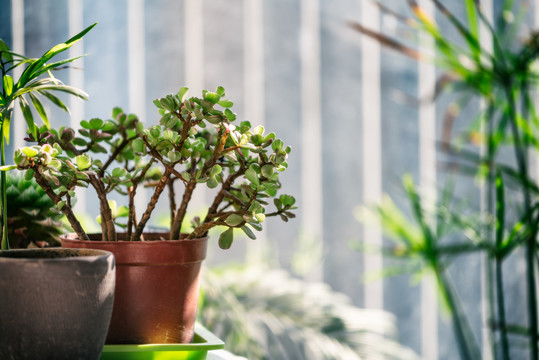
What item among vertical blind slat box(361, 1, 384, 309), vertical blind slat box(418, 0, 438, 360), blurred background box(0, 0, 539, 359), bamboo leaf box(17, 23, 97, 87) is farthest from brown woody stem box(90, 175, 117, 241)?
vertical blind slat box(418, 0, 438, 360)

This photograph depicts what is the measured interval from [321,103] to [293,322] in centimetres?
84

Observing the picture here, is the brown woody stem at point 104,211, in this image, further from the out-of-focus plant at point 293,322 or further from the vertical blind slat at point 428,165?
the vertical blind slat at point 428,165

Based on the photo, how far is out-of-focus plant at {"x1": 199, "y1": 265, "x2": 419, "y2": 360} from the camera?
1.42 meters

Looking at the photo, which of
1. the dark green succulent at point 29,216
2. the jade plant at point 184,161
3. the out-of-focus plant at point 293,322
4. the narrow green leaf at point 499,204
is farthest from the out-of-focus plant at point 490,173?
the dark green succulent at point 29,216

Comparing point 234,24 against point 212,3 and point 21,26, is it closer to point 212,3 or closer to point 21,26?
point 212,3

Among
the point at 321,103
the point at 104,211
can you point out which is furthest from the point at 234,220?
the point at 321,103

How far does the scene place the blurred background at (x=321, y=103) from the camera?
179cm

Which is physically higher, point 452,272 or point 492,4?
point 492,4

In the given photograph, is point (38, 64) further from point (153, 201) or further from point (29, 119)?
point (153, 201)

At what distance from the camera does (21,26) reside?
1380mm

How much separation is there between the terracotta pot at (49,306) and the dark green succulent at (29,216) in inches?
9.0

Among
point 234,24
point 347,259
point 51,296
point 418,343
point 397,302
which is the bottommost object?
point 418,343

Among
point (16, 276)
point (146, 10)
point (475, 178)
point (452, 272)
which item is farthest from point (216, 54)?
point (16, 276)

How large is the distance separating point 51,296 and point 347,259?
5.64 ft
